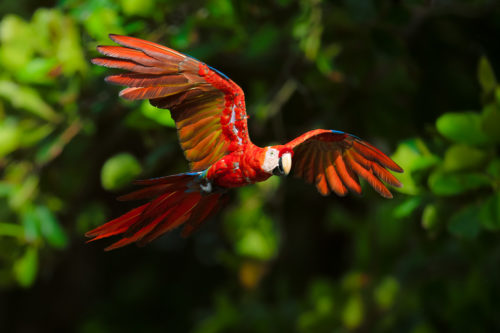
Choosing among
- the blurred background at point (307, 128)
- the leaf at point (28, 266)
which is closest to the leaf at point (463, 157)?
the blurred background at point (307, 128)

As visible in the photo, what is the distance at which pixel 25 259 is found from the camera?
1442 mm

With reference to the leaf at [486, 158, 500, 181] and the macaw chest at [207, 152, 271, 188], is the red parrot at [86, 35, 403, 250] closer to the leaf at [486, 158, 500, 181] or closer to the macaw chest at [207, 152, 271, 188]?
the macaw chest at [207, 152, 271, 188]

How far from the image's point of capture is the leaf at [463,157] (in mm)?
918

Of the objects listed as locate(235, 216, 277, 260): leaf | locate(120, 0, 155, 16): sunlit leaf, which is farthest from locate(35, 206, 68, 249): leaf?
locate(120, 0, 155, 16): sunlit leaf

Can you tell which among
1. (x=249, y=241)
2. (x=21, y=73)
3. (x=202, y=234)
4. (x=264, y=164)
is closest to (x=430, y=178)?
(x=264, y=164)

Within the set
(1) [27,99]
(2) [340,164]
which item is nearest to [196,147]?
(2) [340,164]

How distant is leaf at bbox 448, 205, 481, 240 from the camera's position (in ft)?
3.09

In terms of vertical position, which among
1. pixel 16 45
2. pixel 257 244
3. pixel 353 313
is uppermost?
pixel 16 45

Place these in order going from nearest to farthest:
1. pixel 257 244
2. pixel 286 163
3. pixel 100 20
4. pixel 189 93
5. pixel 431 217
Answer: pixel 286 163 < pixel 189 93 < pixel 431 217 < pixel 100 20 < pixel 257 244

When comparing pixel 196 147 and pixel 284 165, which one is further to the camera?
pixel 196 147

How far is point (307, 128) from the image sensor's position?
61.6 inches

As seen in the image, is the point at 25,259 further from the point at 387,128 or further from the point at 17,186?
→ the point at 387,128

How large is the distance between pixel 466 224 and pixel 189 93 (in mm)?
572

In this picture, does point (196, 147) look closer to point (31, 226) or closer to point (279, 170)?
point (279, 170)
